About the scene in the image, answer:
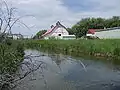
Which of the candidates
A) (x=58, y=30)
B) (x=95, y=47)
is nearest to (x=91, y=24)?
(x=58, y=30)

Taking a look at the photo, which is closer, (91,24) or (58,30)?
(58,30)

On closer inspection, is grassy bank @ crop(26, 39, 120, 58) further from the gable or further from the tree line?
the tree line

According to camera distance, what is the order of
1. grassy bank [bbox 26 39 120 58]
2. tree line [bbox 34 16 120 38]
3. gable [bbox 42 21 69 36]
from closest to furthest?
grassy bank [bbox 26 39 120 58] < gable [bbox 42 21 69 36] < tree line [bbox 34 16 120 38]

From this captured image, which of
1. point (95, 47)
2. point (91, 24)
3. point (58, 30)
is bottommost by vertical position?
point (95, 47)

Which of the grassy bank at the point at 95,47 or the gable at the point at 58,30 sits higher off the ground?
the gable at the point at 58,30

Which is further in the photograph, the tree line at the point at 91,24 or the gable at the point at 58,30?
the tree line at the point at 91,24

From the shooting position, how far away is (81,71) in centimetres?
1534

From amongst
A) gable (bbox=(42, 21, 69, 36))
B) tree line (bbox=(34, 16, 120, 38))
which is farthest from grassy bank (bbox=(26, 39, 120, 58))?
tree line (bbox=(34, 16, 120, 38))

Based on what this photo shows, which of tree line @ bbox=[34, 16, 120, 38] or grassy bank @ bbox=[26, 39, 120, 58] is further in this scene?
tree line @ bbox=[34, 16, 120, 38]

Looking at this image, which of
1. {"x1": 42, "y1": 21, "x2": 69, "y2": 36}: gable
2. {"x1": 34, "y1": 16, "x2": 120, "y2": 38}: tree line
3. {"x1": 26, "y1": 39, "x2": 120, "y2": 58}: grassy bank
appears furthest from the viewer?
{"x1": 34, "y1": 16, "x2": 120, "y2": 38}: tree line

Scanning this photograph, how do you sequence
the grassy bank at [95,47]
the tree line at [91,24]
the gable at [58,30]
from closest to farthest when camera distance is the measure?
the grassy bank at [95,47], the gable at [58,30], the tree line at [91,24]

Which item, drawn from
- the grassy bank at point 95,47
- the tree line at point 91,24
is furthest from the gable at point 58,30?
the grassy bank at point 95,47

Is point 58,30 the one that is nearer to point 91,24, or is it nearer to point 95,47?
point 91,24

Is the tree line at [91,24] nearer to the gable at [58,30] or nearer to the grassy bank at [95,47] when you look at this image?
the gable at [58,30]
